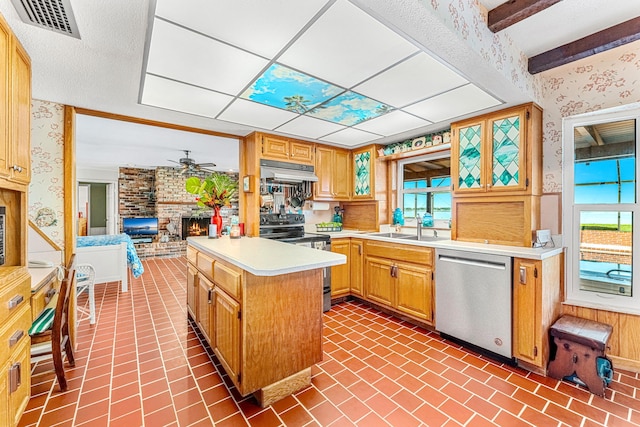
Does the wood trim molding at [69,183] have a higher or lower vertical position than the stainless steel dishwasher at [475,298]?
higher

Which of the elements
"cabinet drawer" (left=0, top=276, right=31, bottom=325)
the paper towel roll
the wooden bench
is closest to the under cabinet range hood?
the paper towel roll

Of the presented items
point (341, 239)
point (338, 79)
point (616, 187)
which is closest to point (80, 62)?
point (338, 79)

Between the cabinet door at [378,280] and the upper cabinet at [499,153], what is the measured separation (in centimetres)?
110

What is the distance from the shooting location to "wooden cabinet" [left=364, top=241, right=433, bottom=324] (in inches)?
106

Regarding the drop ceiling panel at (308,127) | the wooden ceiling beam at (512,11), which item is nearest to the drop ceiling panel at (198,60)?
the drop ceiling panel at (308,127)

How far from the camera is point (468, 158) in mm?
2750

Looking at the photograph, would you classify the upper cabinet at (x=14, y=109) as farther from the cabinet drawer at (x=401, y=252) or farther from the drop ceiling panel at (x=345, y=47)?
the cabinet drawer at (x=401, y=252)

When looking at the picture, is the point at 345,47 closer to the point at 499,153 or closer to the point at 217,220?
Result: the point at 499,153

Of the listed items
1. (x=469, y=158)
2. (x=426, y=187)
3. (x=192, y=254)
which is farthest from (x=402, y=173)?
(x=192, y=254)

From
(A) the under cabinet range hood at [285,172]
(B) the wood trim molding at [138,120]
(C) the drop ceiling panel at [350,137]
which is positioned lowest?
(A) the under cabinet range hood at [285,172]

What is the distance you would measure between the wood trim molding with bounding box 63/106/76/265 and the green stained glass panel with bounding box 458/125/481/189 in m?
3.59

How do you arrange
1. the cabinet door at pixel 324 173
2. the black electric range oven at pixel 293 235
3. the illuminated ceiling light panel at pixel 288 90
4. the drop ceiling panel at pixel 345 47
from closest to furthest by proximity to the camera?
the drop ceiling panel at pixel 345 47
the illuminated ceiling light panel at pixel 288 90
the black electric range oven at pixel 293 235
the cabinet door at pixel 324 173

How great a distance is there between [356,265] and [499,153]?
76.3 inches

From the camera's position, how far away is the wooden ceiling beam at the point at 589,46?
170 centimetres
